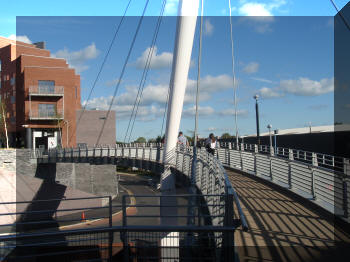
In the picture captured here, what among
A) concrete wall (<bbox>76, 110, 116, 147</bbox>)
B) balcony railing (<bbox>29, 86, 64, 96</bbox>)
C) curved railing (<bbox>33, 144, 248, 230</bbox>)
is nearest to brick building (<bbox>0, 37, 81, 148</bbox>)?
balcony railing (<bbox>29, 86, 64, 96</bbox>)

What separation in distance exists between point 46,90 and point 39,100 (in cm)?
175

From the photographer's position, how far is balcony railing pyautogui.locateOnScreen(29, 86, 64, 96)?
5521 cm

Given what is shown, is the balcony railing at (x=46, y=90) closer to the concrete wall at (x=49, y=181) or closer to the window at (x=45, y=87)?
the window at (x=45, y=87)

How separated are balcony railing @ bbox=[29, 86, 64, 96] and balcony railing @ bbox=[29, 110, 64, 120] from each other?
2567mm

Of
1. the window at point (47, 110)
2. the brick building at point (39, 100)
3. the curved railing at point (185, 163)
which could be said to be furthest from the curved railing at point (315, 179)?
the brick building at point (39, 100)

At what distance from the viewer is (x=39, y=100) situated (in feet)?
185

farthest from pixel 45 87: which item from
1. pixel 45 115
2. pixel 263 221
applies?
pixel 263 221

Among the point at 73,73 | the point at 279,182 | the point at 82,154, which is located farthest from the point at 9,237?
the point at 73,73

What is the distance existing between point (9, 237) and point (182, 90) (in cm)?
1054

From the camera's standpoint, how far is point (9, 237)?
348 inches

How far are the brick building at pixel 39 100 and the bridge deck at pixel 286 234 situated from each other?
48720 millimetres

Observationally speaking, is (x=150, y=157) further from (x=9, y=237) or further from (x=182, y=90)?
(x=9, y=237)

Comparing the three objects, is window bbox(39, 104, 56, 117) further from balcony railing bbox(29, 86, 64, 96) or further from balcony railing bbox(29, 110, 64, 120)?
balcony railing bbox(29, 86, 64, 96)

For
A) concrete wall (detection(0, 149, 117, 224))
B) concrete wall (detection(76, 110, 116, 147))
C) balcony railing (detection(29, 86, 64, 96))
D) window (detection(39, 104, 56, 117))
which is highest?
balcony railing (detection(29, 86, 64, 96))
